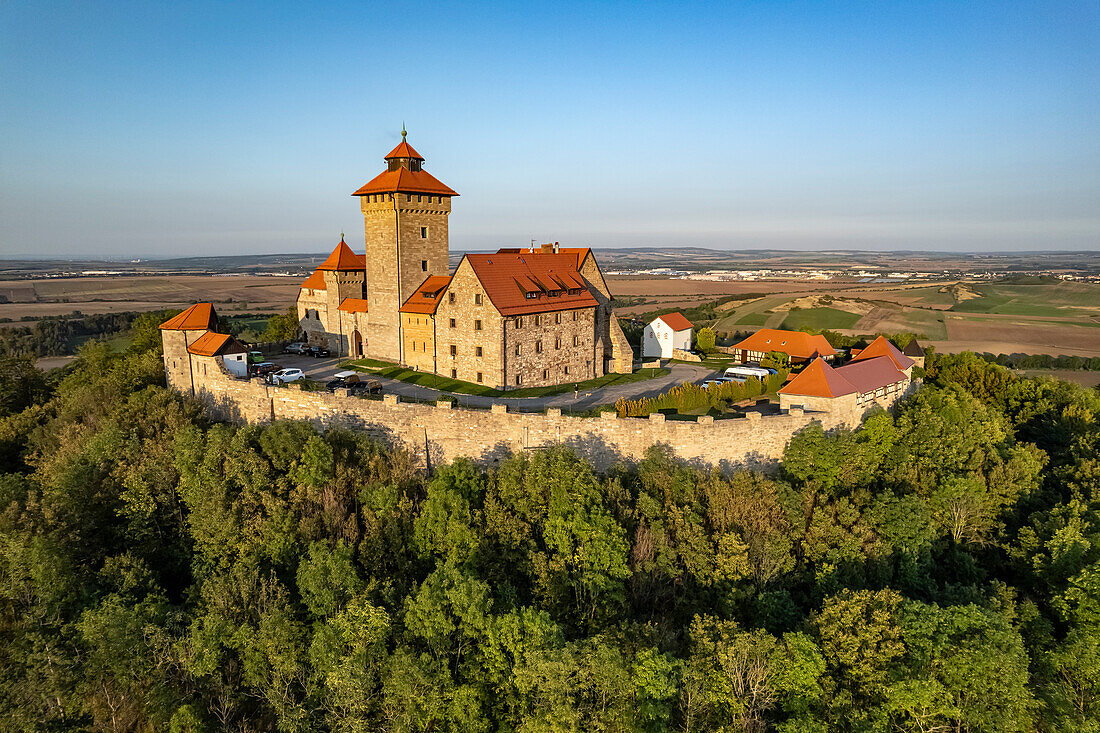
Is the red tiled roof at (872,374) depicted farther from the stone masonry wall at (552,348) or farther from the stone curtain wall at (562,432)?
the stone masonry wall at (552,348)

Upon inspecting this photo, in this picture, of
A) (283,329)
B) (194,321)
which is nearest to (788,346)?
(194,321)

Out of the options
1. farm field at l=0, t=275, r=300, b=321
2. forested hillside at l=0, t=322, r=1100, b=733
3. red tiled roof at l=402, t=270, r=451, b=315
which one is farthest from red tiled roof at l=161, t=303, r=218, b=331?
farm field at l=0, t=275, r=300, b=321

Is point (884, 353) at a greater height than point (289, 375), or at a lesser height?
greater

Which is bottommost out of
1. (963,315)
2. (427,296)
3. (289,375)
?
(289,375)

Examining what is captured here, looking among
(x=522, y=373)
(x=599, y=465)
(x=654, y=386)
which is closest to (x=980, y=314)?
(x=654, y=386)

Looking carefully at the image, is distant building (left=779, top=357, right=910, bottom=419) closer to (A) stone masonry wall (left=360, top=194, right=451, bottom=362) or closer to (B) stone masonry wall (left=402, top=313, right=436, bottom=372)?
(B) stone masonry wall (left=402, top=313, right=436, bottom=372)

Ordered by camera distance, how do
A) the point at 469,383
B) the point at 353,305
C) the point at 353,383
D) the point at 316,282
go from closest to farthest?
the point at 353,383 < the point at 469,383 < the point at 353,305 < the point at 316,282

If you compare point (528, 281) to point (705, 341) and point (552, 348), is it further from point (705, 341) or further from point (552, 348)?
point (705, 341)

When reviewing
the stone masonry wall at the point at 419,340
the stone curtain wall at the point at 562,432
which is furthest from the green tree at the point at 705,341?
the stone curtain wall at the point at 562,432
